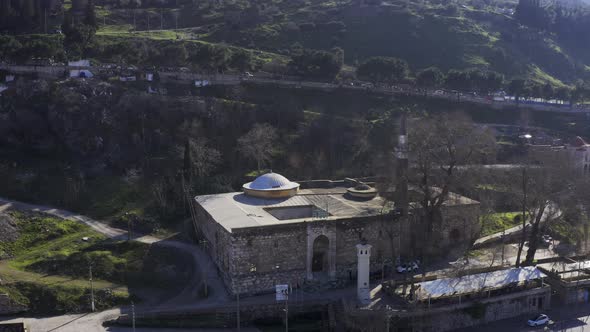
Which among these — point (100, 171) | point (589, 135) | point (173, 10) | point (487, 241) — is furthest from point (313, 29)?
point (487, 241)

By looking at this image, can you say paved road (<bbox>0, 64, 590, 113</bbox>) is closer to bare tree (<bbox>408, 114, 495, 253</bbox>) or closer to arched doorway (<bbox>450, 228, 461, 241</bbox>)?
bare tree (<bbox>408, 114, 495, 253</bbox>)

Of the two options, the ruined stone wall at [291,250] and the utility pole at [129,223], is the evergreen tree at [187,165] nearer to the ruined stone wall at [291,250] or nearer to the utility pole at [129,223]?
the utility pole at [129,223]

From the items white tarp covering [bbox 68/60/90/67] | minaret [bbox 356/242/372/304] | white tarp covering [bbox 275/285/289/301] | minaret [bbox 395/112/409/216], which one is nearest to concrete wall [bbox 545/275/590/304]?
minaret [bbox 395/112/409/216]

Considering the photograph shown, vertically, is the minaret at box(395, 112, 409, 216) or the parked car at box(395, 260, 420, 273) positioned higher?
the minaret at box(395, 112, 409, 216)

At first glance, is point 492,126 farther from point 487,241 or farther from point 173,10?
point 173,10

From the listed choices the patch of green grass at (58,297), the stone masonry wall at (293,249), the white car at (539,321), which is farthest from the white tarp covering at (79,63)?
the white car at (539,321)

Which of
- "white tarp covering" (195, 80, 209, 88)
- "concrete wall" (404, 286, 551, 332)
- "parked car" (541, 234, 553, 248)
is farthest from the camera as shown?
"white tarp covering" (195, 80, 209, 88)

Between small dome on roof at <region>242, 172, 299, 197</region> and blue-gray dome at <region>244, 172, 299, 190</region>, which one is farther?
blue-gray dome at <region>244, 172, 299, 190</region>
